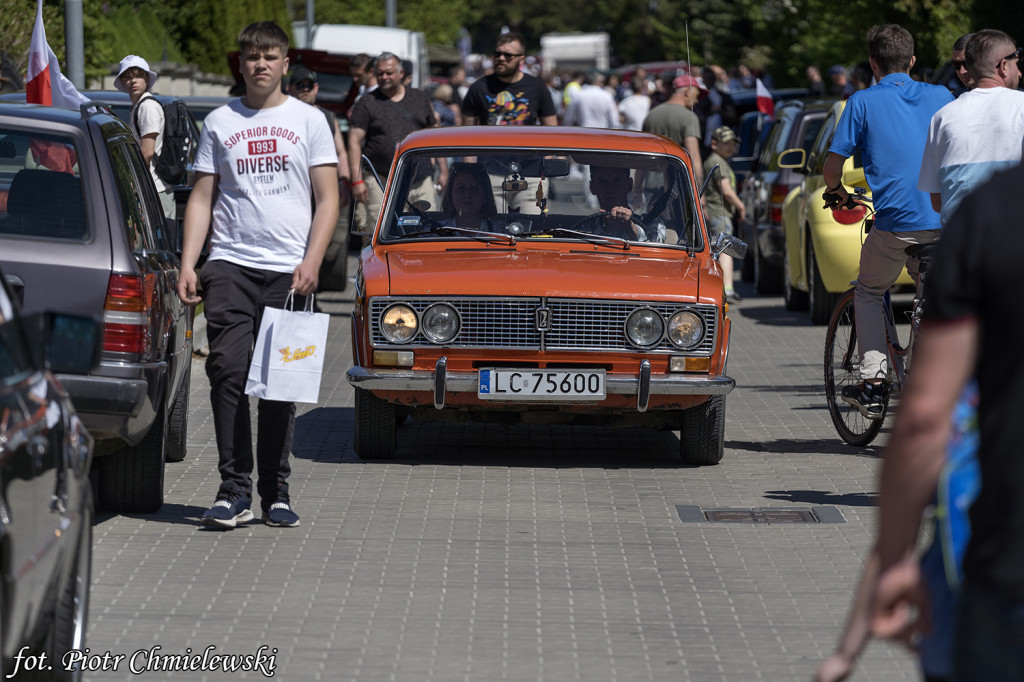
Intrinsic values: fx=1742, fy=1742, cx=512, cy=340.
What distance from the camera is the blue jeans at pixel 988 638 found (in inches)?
108

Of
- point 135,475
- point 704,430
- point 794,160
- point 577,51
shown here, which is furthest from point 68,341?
point 577,51

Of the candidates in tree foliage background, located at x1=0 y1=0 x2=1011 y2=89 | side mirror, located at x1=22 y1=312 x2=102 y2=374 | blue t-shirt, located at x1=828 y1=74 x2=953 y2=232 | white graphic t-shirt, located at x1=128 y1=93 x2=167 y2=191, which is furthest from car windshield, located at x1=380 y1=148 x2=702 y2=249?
side mirror, located at x1=22 y1=312 x2=102 y2=374

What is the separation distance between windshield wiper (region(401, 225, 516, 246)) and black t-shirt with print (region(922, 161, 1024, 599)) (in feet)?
21.4

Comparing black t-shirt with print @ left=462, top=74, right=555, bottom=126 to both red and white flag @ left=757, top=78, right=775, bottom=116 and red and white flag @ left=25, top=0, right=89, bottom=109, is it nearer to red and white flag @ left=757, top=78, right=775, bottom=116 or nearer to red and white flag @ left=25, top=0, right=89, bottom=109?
red and white flag @ left=25, top=0, right=89, bottom=109

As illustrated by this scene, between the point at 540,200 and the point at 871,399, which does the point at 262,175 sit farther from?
the point at 871,399

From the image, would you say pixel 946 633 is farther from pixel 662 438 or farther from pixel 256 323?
pixel 662 438

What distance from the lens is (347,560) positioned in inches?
263

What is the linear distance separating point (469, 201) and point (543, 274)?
0.98 m

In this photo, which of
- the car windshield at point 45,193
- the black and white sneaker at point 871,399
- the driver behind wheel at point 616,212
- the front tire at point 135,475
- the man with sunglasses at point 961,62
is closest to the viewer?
the car windshield at point 45,193

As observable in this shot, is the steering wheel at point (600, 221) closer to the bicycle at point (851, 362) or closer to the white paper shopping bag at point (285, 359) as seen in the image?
the bicycle at point (851, 362)

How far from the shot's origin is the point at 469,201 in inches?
373

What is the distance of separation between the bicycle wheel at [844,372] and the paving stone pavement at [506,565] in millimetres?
129

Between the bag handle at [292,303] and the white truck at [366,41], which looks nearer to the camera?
the bag handle at [292,303]

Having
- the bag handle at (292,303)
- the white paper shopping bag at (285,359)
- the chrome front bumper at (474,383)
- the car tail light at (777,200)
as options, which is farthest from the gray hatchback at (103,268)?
the car tail light at (777,200)
